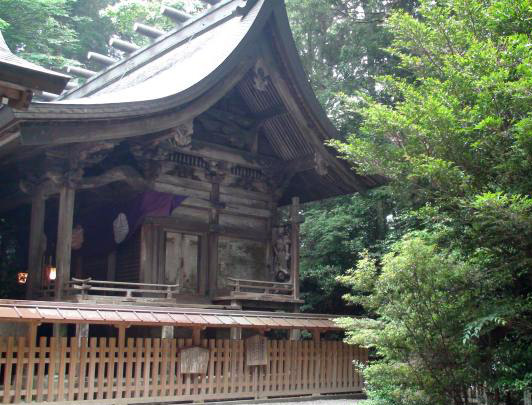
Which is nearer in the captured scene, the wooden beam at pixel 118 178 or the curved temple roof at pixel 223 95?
the curved temple roof at pixel 223 95

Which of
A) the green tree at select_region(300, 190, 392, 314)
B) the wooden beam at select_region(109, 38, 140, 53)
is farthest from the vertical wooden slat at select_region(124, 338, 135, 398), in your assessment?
the wooden beam at select_region(109, 38, 140, 53)

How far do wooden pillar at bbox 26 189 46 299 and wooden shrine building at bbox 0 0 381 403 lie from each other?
0.10ft

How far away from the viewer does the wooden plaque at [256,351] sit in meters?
11.3

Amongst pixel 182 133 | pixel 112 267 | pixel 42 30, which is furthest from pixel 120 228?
pixel 42 30

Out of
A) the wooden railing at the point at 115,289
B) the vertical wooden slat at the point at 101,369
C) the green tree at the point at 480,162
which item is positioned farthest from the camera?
the wooden railing at the point at 115,289

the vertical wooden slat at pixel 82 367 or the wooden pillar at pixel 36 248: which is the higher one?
the wooden pillar at pixel 36 248

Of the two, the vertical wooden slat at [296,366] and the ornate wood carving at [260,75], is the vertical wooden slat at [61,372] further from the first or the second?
the ornate wood carving at [260,75]

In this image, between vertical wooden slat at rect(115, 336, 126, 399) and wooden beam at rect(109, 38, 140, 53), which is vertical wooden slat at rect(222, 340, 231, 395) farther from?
wooden beam at rect(109, 38, 140, 53)

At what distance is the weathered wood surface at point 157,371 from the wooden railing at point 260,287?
4.98 feet

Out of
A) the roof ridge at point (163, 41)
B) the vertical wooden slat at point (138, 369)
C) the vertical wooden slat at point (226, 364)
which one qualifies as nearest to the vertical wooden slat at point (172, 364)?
the vertical wooden slat at point (138, 369)

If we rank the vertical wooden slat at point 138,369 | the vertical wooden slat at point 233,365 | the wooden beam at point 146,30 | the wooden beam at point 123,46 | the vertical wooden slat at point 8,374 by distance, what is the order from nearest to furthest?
1. the vertical wooden slat at point 8,374
2. the vertical wooden slat at point 138,369
3. the vertical wooden slat at point 233,365
4. the wooden beam at point 146,30
5. the wooden beam at point 123,46

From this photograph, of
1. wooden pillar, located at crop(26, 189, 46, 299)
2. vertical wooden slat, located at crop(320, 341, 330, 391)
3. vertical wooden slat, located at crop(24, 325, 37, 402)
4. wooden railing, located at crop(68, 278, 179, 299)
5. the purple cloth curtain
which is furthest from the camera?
the purple cloth curtain

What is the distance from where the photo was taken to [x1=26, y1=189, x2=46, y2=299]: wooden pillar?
11570 millimetres

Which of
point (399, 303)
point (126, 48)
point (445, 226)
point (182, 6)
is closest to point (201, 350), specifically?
point (399, 303)
